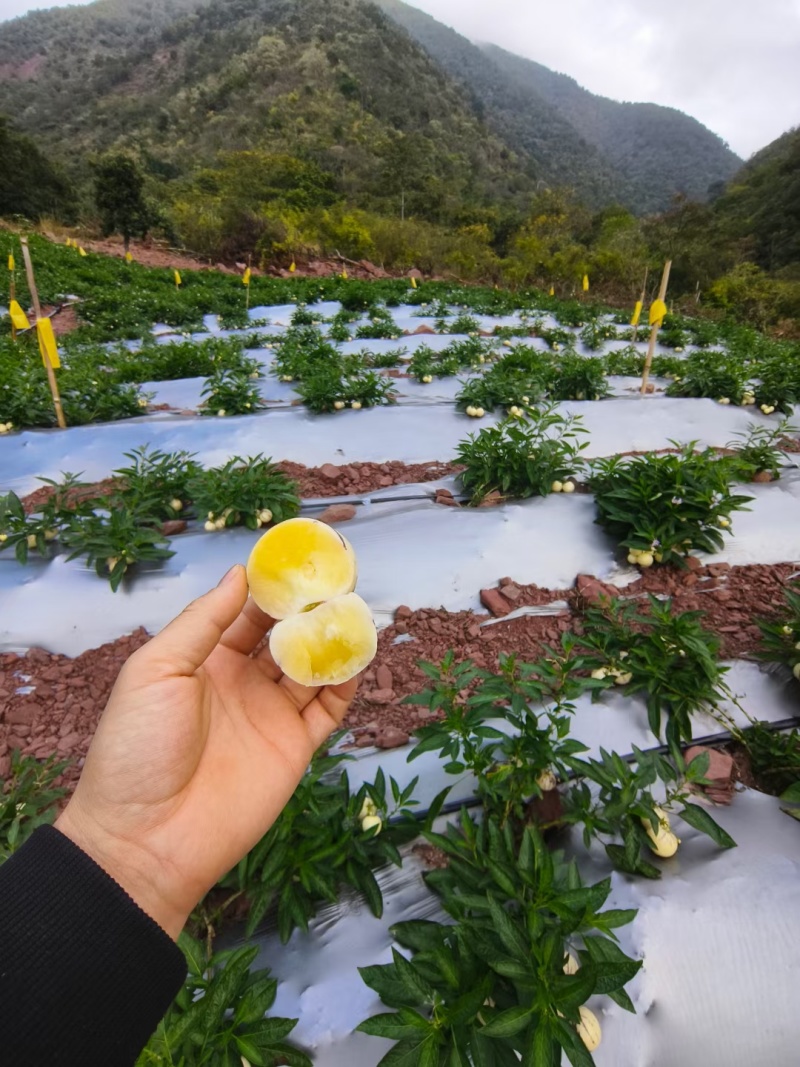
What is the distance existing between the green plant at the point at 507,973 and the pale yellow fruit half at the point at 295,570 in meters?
0.71

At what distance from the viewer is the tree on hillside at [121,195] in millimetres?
17266

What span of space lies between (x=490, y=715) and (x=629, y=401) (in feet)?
14.2

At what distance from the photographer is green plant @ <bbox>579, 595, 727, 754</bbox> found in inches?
64.0

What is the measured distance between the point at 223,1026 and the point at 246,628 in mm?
832

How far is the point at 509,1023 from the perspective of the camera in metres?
0.87

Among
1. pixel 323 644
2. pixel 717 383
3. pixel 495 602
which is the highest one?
pixel 717 383

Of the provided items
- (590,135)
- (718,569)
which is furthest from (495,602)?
(590,135)

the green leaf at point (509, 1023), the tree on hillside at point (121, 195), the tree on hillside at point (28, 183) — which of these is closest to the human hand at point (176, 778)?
the green leaf at point (509, 1023)

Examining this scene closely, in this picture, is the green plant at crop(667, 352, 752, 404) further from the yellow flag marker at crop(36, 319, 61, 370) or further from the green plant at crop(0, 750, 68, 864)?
the green plant at crop(0, 750, 68, 864)

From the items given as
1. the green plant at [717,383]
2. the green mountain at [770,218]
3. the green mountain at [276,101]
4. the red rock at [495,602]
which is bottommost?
the red rock at [495,602]

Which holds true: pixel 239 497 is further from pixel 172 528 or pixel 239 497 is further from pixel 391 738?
pixel 391 738

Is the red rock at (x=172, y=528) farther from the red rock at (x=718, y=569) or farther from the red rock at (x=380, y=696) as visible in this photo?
the red rock at (x=718, y=569)

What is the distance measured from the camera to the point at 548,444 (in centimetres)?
309

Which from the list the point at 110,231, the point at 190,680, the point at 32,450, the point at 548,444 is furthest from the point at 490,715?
the point at 110,231
